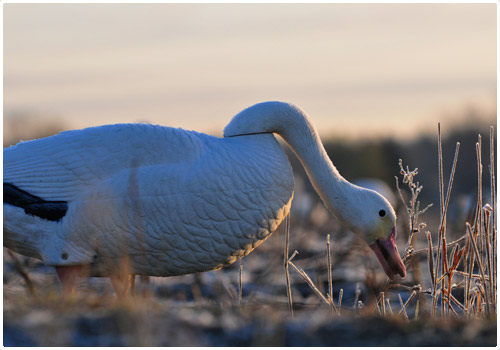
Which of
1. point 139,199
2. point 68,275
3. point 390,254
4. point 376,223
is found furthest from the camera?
point 390,254

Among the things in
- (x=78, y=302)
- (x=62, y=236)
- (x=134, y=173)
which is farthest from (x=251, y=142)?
(x=78, y=302)

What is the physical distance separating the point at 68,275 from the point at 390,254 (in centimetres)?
219

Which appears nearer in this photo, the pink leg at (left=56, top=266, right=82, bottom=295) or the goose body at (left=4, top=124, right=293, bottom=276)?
the goose body at (left=4, top=124, right=293, bottom=276)

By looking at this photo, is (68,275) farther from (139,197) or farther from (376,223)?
(376,223)

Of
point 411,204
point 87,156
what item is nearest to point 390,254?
point 411,204

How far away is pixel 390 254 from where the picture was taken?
634 cm

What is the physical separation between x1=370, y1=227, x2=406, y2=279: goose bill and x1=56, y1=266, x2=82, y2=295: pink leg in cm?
203

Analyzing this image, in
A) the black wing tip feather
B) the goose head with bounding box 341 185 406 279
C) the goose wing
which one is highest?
the goose wing

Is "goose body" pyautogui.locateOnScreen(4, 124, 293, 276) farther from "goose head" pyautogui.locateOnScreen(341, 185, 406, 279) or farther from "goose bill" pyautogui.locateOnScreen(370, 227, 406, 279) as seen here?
"goose bill" pyautogui.locateOnScreen(370, 227, 406, 279)

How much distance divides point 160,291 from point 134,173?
162cm

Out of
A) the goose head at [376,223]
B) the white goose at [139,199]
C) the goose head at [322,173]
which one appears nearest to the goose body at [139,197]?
the white goose at [139,199]

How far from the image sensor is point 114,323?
429 centimetres

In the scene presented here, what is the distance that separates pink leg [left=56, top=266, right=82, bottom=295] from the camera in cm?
578

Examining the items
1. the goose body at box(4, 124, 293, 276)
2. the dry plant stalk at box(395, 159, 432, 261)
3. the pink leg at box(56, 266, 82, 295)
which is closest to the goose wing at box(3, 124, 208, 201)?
the goose body at box(4, 124, 293, 276)
